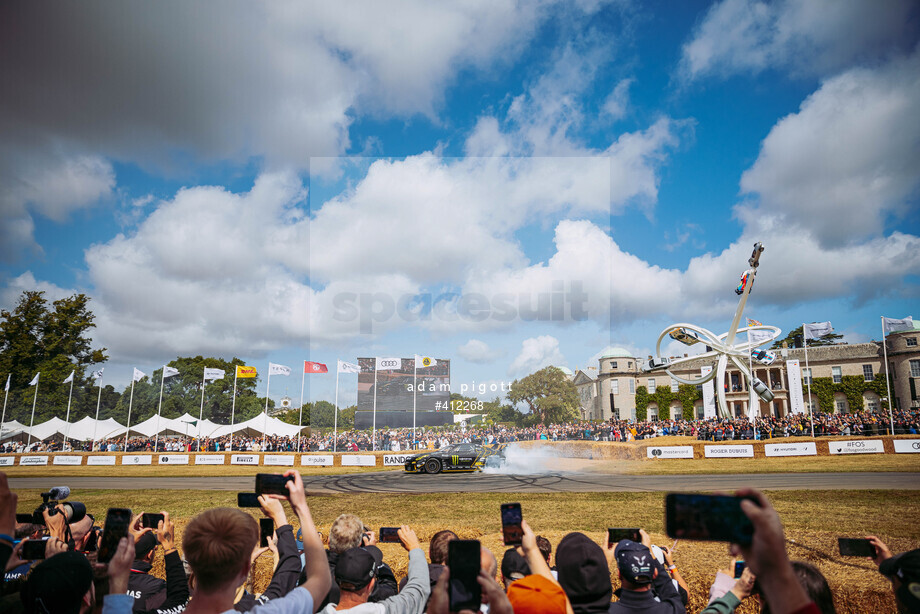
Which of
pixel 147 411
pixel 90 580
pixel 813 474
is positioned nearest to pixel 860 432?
pixel 813 474

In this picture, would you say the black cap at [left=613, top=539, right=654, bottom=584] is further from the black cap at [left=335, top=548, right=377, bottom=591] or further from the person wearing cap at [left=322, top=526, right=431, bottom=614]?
the black cap at [left=335, top=548, right=377, bottom=591]

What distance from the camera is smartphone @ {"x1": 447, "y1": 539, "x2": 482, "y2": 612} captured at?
190cm

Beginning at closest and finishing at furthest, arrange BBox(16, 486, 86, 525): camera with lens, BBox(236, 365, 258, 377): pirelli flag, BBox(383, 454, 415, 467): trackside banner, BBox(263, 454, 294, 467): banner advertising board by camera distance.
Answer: BBox(16, 486, 86, 525): camera with lens
BBox(383, 454, 415, 467): trackside banner
BBox(263, 454, 294, 467): banner advertising board
BBox(236, 365, 258, 377): pirelli flag

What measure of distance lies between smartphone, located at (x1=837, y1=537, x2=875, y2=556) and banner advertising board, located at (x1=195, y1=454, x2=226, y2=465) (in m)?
36.5

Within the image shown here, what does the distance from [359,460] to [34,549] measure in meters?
29.5

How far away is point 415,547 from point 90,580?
178 centimetres

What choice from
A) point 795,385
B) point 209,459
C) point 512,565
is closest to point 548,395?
point 795,385

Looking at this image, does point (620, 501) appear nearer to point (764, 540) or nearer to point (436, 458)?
point (436, 458)

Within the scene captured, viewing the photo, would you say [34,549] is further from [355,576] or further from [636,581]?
[636,581]

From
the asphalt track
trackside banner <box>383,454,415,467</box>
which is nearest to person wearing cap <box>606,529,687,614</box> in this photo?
the asphalt track

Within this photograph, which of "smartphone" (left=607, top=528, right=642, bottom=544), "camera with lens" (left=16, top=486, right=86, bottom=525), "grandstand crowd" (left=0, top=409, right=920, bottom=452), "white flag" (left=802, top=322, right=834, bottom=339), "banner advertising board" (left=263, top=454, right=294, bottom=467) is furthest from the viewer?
"white flag" (left=802, top=322, right=834, bottom=339)

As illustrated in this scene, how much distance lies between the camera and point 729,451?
90.5 ft

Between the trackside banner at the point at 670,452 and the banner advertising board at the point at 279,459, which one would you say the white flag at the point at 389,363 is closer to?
the banner advertising board at the point at 279,459

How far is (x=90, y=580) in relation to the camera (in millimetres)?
2363
